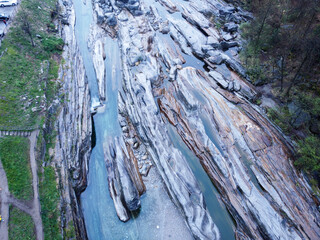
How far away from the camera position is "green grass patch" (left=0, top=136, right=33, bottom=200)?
22750 mm

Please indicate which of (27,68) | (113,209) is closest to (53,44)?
(27,68)

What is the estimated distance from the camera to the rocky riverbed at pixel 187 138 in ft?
83.0

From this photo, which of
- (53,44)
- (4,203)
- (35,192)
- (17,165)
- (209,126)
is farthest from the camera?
(53,44)

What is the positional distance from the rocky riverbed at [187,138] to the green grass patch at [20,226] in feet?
16.4

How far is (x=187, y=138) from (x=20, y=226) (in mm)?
23362

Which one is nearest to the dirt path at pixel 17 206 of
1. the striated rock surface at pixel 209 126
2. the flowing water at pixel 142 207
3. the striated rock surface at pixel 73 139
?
Result: the striated rock surface at pixel 73 139

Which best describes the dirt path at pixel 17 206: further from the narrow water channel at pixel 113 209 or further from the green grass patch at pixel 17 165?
Result: the narrow water channel at pixel 113 209

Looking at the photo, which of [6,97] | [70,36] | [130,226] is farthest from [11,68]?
[130,226]

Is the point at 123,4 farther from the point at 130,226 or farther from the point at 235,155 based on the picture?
the point at 130,226

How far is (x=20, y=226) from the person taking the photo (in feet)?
67.5

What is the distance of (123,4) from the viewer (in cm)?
5688

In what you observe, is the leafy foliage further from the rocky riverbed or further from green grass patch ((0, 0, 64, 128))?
green grass patch ((0, 0, 64, 128))

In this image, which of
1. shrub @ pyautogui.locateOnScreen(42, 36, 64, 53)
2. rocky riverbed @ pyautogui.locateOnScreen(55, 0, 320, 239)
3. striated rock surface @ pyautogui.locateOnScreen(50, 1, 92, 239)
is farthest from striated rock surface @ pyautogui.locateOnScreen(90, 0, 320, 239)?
shrub @ pyautogui.locateOnScreen(42, 36, 64, 53)

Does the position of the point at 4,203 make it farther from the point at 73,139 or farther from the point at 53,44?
the point at 53,44
